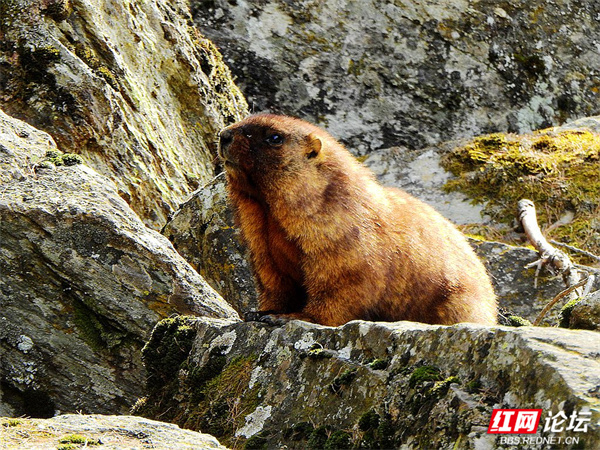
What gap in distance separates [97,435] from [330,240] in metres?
2.62

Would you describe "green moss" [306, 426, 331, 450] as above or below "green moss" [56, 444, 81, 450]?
below

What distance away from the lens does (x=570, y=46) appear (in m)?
14.6

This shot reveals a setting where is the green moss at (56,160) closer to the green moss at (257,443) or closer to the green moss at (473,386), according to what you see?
the green moss at (257,443)

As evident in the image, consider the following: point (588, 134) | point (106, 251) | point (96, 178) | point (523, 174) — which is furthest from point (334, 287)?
point (588, 134)

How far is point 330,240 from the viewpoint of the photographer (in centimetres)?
639

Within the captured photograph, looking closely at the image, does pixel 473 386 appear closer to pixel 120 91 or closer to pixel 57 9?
pixel 120 91

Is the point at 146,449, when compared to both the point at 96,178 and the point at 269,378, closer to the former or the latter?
the point at 269,378

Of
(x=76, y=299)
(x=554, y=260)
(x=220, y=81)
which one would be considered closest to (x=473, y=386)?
(x=76, y=299)

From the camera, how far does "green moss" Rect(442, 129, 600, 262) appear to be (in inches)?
444

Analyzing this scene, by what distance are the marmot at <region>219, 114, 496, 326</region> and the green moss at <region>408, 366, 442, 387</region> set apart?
1831mm

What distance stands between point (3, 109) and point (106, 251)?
304 cm

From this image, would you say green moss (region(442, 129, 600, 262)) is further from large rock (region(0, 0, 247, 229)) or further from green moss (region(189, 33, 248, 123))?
large rock (region(0, 0, 247, 229))

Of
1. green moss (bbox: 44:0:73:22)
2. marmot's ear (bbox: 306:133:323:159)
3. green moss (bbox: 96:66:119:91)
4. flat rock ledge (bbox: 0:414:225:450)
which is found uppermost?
green moss (bbox: 44:0:73:22)

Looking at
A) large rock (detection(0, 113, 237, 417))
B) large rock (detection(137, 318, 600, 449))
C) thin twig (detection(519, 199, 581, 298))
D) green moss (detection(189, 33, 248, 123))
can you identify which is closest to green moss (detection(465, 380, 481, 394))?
large rock (detection(137, 318, 600, 449))
